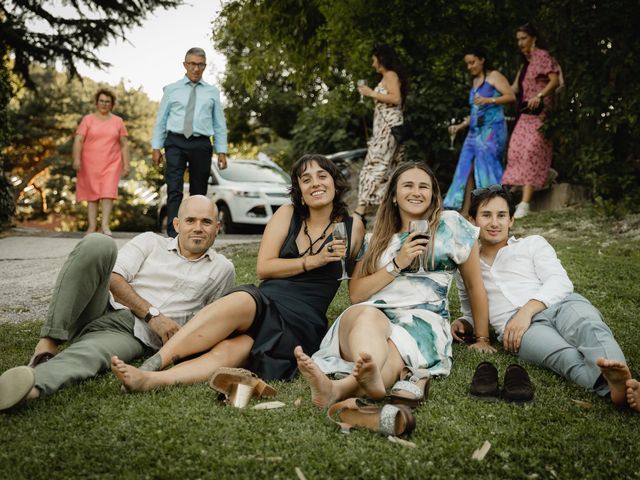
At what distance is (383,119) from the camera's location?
912cm

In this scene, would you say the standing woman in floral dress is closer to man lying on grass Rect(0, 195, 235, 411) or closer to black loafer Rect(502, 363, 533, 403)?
man lying on grass Rect(0, 195, 235, 411)

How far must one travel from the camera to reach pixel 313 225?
3.94 meters

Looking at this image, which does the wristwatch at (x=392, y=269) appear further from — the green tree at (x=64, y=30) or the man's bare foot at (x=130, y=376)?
the green tree at (x=64, y=30)

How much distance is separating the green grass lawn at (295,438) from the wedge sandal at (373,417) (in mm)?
44

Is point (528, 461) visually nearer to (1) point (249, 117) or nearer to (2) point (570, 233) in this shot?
(2) point (570, 233)

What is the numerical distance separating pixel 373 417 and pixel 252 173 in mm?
10271

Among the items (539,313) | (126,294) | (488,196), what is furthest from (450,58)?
(126,294)

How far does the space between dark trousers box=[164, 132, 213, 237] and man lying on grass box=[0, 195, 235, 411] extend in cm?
369

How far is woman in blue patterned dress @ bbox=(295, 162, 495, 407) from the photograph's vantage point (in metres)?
3.30

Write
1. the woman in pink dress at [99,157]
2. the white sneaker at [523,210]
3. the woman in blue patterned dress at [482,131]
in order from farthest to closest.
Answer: the woman in pink dress at [99,157] → the white sneaker at [523,210] → the woman in blue patterned dress at [482,131]

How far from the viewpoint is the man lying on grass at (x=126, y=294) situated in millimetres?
3393

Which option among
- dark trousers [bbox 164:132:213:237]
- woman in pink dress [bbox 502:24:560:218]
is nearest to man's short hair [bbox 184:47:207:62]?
dark trousers [bbox 164:132:213:237]

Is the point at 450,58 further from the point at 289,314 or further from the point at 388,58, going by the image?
the point at 289,314

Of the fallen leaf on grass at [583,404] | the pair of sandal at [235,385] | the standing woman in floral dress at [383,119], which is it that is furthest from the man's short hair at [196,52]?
the fallen leaf on grass at [583,404]
